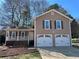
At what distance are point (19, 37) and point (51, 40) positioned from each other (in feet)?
20.8

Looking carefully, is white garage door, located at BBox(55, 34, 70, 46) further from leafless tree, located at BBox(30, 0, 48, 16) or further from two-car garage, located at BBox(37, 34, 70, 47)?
leafless tree, located at BBox(30, 0, 48, 16)

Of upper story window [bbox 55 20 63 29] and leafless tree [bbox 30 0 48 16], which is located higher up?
leafless tree [bbox 30 0 48 16]

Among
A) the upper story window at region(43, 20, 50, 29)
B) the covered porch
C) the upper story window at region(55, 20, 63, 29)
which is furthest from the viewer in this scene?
the covered porch

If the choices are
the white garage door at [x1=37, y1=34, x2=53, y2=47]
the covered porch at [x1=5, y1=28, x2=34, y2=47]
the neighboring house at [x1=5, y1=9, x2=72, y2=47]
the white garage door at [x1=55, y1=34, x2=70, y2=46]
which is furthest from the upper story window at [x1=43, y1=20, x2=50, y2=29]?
the covered porch at [x1=5, y1=28, x2=34, y2=47]

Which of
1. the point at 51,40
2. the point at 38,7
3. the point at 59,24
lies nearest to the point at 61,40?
the point at 51,40

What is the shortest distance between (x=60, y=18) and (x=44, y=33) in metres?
4.10

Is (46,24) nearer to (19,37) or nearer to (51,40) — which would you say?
(51,40)

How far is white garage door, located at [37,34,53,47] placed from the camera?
29.8 metres

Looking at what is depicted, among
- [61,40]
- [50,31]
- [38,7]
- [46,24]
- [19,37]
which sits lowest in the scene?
[61,40]

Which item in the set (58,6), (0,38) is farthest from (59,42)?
(58,6)

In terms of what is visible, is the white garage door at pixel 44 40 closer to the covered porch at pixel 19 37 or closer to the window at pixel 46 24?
the window at pixel 46 24

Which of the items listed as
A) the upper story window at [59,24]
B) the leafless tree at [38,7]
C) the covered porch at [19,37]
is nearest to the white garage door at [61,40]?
A: the upper story window at [59,24]

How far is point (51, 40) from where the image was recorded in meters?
30.0

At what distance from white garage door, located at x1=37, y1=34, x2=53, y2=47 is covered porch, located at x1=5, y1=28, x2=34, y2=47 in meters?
2.46
